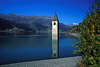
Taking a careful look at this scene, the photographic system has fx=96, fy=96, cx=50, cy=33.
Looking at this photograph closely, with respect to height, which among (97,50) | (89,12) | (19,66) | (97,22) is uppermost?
(89,12)

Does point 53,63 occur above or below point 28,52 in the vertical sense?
above

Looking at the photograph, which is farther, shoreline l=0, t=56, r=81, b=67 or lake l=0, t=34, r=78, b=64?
lake l=0, t=34, r=78, b=64

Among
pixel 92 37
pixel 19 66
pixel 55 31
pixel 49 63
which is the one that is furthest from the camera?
pixel 55 31

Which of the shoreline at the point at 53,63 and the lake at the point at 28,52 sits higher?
the shoreline at the point at 53,63

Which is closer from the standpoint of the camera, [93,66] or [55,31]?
[93,66]

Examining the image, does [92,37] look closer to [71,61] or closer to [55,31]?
[71,61]

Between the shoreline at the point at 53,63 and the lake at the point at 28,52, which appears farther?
the lake at the point at 28,52

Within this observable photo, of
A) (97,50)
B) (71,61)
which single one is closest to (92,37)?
(97,50)

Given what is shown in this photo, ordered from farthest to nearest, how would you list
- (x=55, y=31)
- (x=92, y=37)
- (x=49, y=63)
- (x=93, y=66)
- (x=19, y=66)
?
(x=55, y=31), (x=49, y=63), (x=19, y=66), (x=93, y=66), (x=92, y=37)

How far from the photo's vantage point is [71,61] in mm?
4070

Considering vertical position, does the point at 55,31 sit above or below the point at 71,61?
above

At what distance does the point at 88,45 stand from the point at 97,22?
2.47ft

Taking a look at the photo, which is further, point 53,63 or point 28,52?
point 28,52

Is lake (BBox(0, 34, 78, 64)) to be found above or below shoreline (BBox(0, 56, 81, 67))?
below
